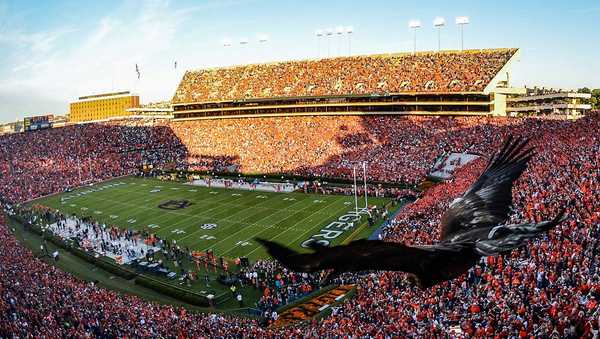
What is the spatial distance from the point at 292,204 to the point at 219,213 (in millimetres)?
5703

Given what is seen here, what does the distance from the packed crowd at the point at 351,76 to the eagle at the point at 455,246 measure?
2029 inches

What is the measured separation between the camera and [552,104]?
246 feet

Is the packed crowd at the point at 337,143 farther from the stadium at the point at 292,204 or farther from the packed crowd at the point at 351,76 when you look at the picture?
the packed crowd at the point at 351,76

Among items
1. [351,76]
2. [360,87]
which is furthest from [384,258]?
[351,76]

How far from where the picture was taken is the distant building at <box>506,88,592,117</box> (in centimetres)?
7288

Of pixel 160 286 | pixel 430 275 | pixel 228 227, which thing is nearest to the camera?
pixel 430 275

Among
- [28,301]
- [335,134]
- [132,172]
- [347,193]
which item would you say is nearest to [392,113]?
[335,134]

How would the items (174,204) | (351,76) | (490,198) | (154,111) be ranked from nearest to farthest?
(490,198) → (174,204) → (351,76) → (154,111)

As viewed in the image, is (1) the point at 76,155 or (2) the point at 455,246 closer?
(2) the point at 455,246

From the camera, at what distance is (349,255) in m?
3.21

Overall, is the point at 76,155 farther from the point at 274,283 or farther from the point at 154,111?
the point at 154,111

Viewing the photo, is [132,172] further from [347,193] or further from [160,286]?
[160,286]

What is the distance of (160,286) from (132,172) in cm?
3699

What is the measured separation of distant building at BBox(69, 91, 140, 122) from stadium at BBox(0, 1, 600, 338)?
231 ft
